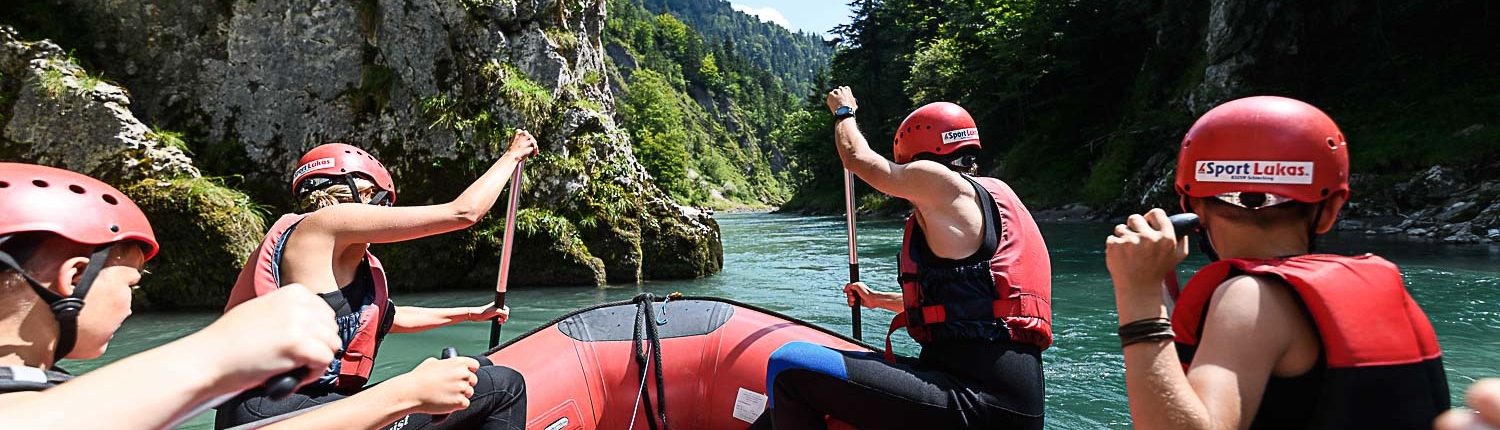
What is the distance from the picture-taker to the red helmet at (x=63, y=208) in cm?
127

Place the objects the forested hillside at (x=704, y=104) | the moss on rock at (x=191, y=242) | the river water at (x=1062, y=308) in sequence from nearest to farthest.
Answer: the river water at (x=1062, y=308), the moss on rock at (x=191, y=242), the forested hillside at (x=704, y=104)

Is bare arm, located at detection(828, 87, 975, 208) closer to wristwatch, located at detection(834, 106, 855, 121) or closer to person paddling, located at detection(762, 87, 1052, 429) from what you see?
person paddling, located at detection(762, 87, 1052, 429)

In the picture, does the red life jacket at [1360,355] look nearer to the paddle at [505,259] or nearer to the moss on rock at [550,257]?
the paddle at [505,259]

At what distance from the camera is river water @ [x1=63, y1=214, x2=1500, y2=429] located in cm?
508

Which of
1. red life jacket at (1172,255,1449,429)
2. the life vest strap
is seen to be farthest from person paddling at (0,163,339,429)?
the life vest strap

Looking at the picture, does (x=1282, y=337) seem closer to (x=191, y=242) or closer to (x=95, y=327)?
(x=95, y=327)

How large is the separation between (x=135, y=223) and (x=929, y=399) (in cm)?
210

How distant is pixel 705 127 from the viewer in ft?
307

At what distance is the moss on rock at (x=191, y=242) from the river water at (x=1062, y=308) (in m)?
0.24

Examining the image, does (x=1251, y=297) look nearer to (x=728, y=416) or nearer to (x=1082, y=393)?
(x=728, y=416)

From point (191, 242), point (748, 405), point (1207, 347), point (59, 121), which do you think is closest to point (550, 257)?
point (191, 242)

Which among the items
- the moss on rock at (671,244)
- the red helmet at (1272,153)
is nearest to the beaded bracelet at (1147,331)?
the red helmet at (1272,153)

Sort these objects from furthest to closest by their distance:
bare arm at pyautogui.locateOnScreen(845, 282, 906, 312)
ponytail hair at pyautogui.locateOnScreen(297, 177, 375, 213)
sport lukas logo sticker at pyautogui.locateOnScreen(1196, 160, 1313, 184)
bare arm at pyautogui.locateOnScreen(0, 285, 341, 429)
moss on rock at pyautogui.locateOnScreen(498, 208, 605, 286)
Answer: moss on rock at pyautogui.locateOnScreen(498, 208, 605, 286) → bare arm at pyautogui.locateOnScreen(845, 282, 906, 312) → ponytail hair at pyautogui.locateOnScreen(297, 177, 375, 213) → sport lukas logo sticker at pyautogui.locateOnScreen(1196, 160, 1313, 184) → bare arm at pyautogui.locateOnScreen(0, 285, 341, 429)

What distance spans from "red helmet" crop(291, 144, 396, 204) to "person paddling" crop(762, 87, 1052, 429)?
188 cm
